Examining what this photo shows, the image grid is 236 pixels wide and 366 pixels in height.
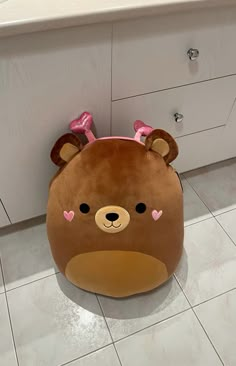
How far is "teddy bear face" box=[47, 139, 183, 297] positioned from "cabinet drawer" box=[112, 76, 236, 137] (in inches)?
6.8

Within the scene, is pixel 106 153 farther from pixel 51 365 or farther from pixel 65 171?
pixel 51 365

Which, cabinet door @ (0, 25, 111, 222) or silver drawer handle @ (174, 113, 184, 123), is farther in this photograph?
silver drawer handle @ (174, 113, 184, 123)

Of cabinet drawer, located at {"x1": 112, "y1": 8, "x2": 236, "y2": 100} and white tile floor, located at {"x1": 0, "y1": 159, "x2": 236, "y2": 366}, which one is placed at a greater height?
cabinet drawer, located at {"x1": 112, "y1": 8, "x2": 236, "y2": 100}

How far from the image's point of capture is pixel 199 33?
838mm

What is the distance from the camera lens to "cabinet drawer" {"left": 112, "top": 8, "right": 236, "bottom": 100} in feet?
2.53

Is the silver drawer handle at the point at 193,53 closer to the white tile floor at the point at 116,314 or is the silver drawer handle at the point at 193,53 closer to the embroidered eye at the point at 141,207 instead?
the embroidered eye at the point at 141,207

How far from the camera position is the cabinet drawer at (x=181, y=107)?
3.13 feet

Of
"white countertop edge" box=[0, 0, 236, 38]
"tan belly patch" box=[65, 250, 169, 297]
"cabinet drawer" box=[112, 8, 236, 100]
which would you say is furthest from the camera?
"tan belly patch" box=[65, 250, 169, 297]

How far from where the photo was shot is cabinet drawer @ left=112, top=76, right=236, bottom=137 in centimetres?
95

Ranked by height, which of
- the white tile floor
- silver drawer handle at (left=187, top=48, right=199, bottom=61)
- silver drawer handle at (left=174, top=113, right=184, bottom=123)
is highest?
silver drawer handle at (left=187, top=48, right=199, bottom=61)

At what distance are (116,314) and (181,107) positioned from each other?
2.45 feet

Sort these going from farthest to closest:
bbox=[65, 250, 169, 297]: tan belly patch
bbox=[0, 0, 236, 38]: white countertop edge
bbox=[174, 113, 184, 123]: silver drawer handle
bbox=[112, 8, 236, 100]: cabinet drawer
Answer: bbox=[174, 113, 184, 123]: silver drawer handle
bbox=[65, 250, 169, 297]: tan belly patch
bbox=[112, 8, 236, 100]: cabinet drawer
bbox=[0, 0, 236, 38]: white countertop edge

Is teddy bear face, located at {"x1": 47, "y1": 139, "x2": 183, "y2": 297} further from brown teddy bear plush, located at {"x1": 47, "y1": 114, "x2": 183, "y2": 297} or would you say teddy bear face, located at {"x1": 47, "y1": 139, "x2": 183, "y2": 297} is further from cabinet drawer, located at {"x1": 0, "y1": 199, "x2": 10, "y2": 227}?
cabinet drawer, located at {"x1": 0, "y1": 199, "x2": 10, "y2": 227}

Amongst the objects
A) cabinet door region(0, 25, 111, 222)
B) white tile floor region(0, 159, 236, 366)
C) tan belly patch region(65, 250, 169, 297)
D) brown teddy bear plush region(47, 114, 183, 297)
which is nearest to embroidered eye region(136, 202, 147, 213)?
brown teddy bear plush region(47, 114, 183, 297)
